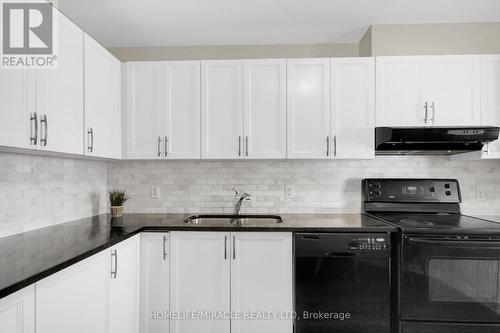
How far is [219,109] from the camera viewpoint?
2469 millimetres

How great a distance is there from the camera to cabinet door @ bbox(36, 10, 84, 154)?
1565 mm

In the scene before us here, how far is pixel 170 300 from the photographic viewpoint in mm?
2092

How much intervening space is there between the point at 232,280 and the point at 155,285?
0.55m

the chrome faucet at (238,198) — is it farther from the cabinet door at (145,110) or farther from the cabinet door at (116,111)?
the cabinet door at (116,111)

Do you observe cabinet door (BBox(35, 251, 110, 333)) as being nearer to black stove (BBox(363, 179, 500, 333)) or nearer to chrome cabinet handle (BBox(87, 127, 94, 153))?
chrome cabinet handle (BBox(87, 127, 94, 153))

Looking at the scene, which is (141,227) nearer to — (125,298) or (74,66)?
(125,298)

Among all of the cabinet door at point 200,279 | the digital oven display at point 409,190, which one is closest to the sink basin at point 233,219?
the cabinet door at point 200,279

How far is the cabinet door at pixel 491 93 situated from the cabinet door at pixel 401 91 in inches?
17.9

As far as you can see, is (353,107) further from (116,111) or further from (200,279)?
(116,111)

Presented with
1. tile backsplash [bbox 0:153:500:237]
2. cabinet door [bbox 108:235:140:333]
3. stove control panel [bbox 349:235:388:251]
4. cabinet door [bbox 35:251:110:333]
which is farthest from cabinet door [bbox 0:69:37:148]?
stove control panel [bbox 349:235:388:251]

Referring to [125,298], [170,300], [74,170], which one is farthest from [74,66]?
[170,300]

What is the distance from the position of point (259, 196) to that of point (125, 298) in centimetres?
137

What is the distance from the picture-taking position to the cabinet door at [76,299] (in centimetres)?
118

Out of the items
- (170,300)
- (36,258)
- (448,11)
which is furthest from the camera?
(448,11)
